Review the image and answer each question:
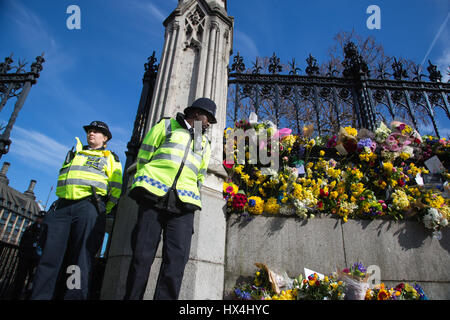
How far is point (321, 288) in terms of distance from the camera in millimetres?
2709

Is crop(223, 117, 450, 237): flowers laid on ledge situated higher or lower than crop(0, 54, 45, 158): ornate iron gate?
lower

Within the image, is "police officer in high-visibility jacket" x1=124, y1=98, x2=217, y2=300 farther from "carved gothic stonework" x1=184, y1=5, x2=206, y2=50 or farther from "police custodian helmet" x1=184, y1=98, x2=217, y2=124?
"carved gothic stonework" x1=184, y1=5, x2=206, y2=50

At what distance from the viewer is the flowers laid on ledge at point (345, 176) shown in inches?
137

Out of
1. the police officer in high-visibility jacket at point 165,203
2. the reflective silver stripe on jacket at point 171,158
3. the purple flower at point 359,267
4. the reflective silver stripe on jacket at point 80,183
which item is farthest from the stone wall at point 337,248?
the reflective silver stripe on jacket at point 80,183

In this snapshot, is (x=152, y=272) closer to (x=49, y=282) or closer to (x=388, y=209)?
(x=49, y=282)

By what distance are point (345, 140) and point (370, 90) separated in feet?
6.31

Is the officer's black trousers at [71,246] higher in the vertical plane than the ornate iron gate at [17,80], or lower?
lower

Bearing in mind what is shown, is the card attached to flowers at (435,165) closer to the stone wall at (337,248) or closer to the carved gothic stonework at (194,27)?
the stone wall at (337,248)

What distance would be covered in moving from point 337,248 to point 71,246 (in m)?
3.15

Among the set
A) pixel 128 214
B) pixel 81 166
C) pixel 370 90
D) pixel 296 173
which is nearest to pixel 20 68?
pixel 81 166

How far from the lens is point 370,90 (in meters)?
5.45

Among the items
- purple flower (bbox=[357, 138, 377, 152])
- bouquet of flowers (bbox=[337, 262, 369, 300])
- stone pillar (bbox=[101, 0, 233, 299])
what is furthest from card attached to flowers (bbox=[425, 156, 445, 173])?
stone pillar (bbox=[101, 0, 233, 299])

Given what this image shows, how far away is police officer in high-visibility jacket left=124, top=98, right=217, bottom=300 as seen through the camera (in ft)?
6.86
